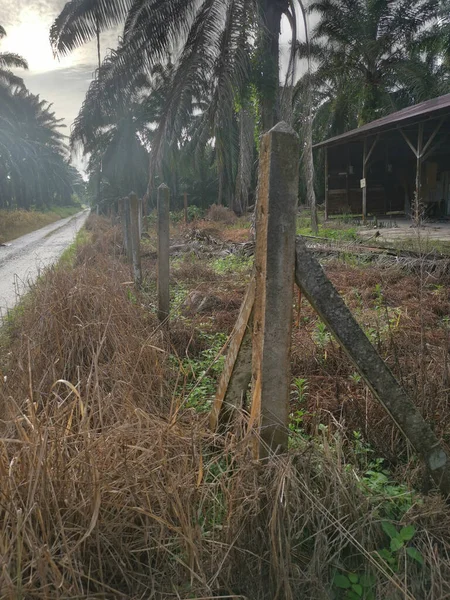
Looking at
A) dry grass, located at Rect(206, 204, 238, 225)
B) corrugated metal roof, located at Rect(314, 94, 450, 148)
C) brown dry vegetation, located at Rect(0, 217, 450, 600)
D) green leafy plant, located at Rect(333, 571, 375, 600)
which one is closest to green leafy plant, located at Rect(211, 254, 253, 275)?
corrugated metal roof, located at Rect(314, 94, 450, 148)

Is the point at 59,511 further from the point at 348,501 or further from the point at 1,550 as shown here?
the point at 348,501

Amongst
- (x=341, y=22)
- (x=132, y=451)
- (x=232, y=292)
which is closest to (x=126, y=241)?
(x=232, y=292)

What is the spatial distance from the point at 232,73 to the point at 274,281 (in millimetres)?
10598

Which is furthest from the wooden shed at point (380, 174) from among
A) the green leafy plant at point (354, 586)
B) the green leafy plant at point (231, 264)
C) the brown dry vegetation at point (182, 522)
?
the green leafy plant at point (354, 586)

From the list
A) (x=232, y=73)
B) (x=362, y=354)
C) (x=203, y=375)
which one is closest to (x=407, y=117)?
(x=232, y=73)

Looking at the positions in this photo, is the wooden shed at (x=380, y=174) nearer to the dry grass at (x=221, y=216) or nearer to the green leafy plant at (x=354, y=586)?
the dry grass at (x=221, y=216)

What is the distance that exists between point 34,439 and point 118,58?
14.8m

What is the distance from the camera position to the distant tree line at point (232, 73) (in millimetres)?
11359

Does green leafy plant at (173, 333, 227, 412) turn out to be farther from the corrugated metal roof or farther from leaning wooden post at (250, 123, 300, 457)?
the corrugated metal roof

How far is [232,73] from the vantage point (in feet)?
36.0

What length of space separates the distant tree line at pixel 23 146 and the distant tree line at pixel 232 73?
24.4ft

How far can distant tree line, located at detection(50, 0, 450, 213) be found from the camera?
11.4 metres

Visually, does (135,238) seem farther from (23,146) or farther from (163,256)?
(23,146)

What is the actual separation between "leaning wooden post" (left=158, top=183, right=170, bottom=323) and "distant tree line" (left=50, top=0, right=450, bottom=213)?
7.17 metres
